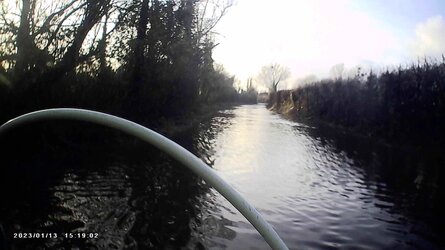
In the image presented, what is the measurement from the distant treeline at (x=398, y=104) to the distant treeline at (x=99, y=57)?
30.6 feet

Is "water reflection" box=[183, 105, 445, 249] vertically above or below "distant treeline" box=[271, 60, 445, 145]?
below

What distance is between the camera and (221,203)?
20.5 feet

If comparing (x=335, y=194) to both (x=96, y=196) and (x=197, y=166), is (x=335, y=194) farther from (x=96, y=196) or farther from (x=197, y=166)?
(x=197, y=166)

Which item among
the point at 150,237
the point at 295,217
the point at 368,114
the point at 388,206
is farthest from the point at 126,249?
the point at 368,114

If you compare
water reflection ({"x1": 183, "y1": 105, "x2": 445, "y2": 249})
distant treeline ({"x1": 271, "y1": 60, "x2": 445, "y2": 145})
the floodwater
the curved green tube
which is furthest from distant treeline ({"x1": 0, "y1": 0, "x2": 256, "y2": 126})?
distant treeline ({"x1": 271, "y1": 60, "x2": 445, "y2": 145})

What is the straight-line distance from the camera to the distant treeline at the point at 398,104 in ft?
46.3

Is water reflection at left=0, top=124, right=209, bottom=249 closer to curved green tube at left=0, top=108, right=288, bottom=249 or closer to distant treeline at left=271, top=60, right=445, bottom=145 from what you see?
curved green tube at left=0, top=108, right=288, bottom=249

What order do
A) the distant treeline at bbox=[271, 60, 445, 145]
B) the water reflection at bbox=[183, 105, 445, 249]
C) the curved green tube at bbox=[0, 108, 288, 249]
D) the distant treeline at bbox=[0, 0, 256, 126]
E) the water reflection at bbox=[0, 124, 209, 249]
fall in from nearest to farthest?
1. the curved green tube at bbox=[0, 108, 288, 249]
2. the water reflection at bbox=[0, 124, 209, 249]
3. the water reflection at bbox=[183, 105, 445, 249]
4. the distant treeline at bbox=[0, 0, 256, 126]
5. the distant treeline at bbox=[271, 60, 445, 145]

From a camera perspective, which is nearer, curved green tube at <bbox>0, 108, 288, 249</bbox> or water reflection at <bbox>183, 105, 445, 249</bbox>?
curved green tube at <bbox>0, 108, 288, 249</bbox>

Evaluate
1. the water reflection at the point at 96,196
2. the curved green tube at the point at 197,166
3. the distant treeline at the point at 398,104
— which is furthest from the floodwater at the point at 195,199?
the distant treeline at the point at 398,104

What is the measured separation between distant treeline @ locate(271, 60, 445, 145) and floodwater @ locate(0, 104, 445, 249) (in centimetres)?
355

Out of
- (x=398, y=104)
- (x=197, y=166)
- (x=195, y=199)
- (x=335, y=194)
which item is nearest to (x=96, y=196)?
(x=195, y=199)

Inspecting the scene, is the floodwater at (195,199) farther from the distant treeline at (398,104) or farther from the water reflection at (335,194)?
the distant treeline at (398,104)

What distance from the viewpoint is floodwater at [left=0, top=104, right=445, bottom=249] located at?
467cm
